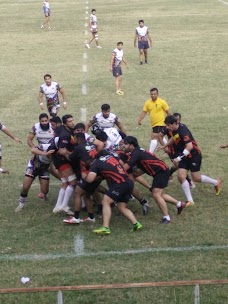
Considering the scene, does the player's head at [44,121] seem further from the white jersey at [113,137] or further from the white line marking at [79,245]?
the white line marking at [79,245]

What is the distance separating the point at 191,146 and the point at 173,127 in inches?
19.6

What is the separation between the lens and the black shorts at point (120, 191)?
1100 cm

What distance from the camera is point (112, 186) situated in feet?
36.3

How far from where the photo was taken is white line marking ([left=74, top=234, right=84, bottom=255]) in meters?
10.4

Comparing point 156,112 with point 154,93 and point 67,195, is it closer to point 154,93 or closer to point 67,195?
point 154,93

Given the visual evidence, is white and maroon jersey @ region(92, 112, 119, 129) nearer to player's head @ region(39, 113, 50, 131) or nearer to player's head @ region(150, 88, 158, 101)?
player's head @ region(39, 113, 50, 131)

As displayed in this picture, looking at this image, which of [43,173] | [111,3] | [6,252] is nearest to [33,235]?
[6,252]

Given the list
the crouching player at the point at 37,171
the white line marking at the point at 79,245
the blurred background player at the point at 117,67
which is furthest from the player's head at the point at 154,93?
the blurred background player at the point at 117,67

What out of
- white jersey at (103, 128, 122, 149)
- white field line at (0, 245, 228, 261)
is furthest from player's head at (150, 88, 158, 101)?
white field line at (0, 245, 228, 261)

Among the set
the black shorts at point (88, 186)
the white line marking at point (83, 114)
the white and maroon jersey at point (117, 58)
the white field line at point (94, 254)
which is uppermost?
the white and maroon jersey at point (117, 58)

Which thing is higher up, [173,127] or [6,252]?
[173,127]

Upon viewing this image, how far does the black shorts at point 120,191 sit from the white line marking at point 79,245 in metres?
0.88

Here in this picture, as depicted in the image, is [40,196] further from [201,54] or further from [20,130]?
[201,54]

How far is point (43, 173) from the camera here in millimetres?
12609
